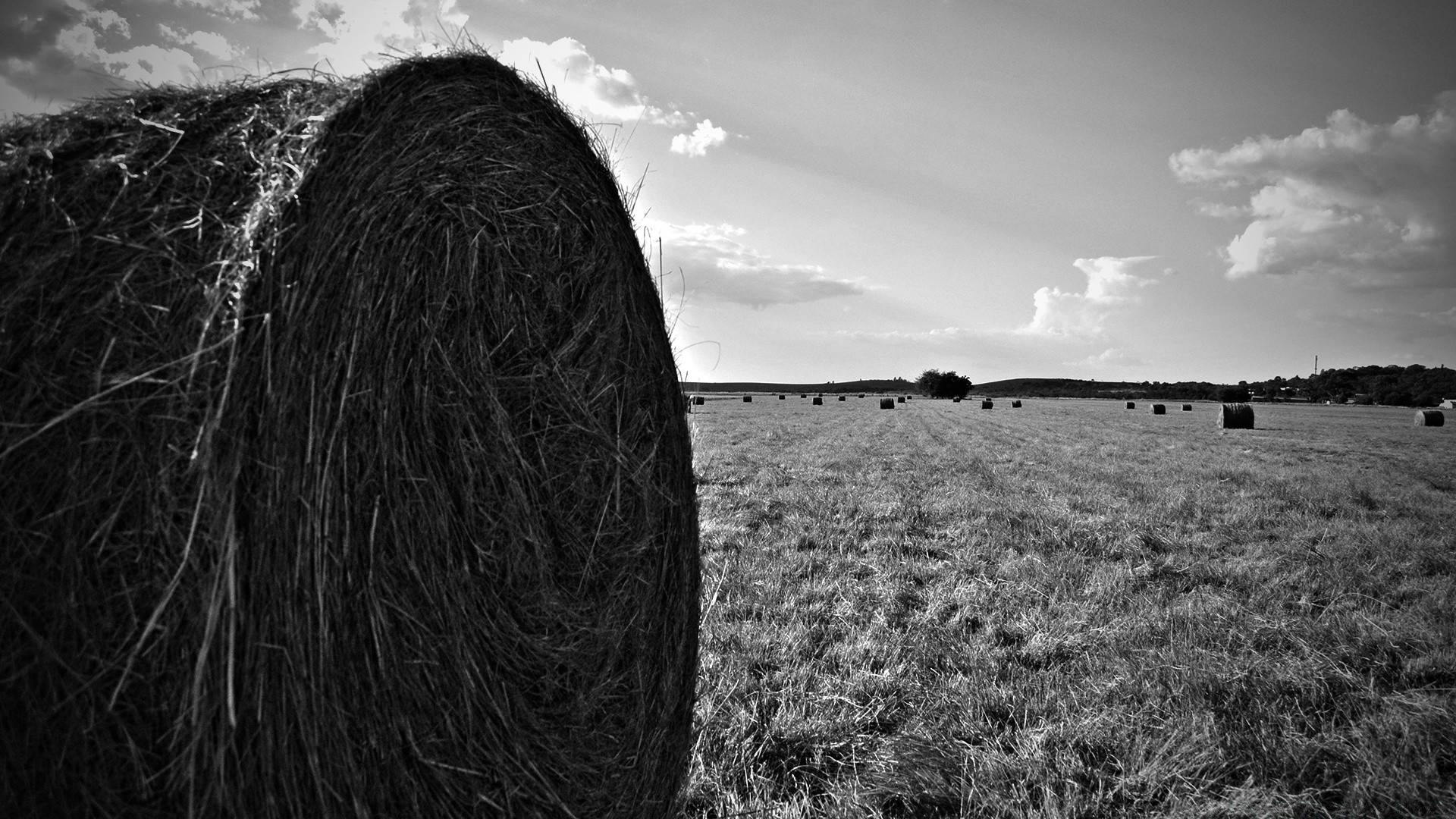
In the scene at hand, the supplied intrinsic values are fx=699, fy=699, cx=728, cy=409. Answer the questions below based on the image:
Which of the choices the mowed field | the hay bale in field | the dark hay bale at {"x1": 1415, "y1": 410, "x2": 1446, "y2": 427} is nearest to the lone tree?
the dark hay bale at {"x1": 1415, "y1": 410, "x2": 1446, "y2": 427}

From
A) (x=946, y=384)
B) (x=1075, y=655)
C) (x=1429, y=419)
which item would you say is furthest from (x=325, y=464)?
(x=946, y=384)

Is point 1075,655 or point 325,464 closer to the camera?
point 325,464

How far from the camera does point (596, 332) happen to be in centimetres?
279

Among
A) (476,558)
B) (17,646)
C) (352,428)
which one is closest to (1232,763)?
(476,558)

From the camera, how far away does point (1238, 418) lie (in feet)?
86.4

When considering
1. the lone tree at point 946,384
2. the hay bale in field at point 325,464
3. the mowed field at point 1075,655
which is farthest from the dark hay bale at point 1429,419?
the lone tree at point 946,384

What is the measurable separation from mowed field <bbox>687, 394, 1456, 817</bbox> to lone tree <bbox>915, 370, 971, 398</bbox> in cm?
8101

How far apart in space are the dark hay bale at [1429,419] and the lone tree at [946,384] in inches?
2198

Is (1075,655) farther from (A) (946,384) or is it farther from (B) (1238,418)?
(A) (946,384)

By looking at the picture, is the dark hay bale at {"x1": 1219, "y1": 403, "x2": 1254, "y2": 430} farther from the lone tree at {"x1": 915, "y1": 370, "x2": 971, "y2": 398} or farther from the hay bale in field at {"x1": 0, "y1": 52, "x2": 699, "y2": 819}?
the lone tree at {"x1": 915, "y1": 370, "x2": 971, "y2": 398}

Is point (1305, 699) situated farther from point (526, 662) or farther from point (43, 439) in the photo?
point (43, 439)

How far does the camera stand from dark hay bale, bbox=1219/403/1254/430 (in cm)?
2630

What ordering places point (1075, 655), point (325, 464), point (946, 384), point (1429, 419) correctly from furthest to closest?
point (946, 384) → point (1429, 419) → point (1075, 655) → point (325, 464)

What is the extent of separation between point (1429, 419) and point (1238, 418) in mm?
12154
